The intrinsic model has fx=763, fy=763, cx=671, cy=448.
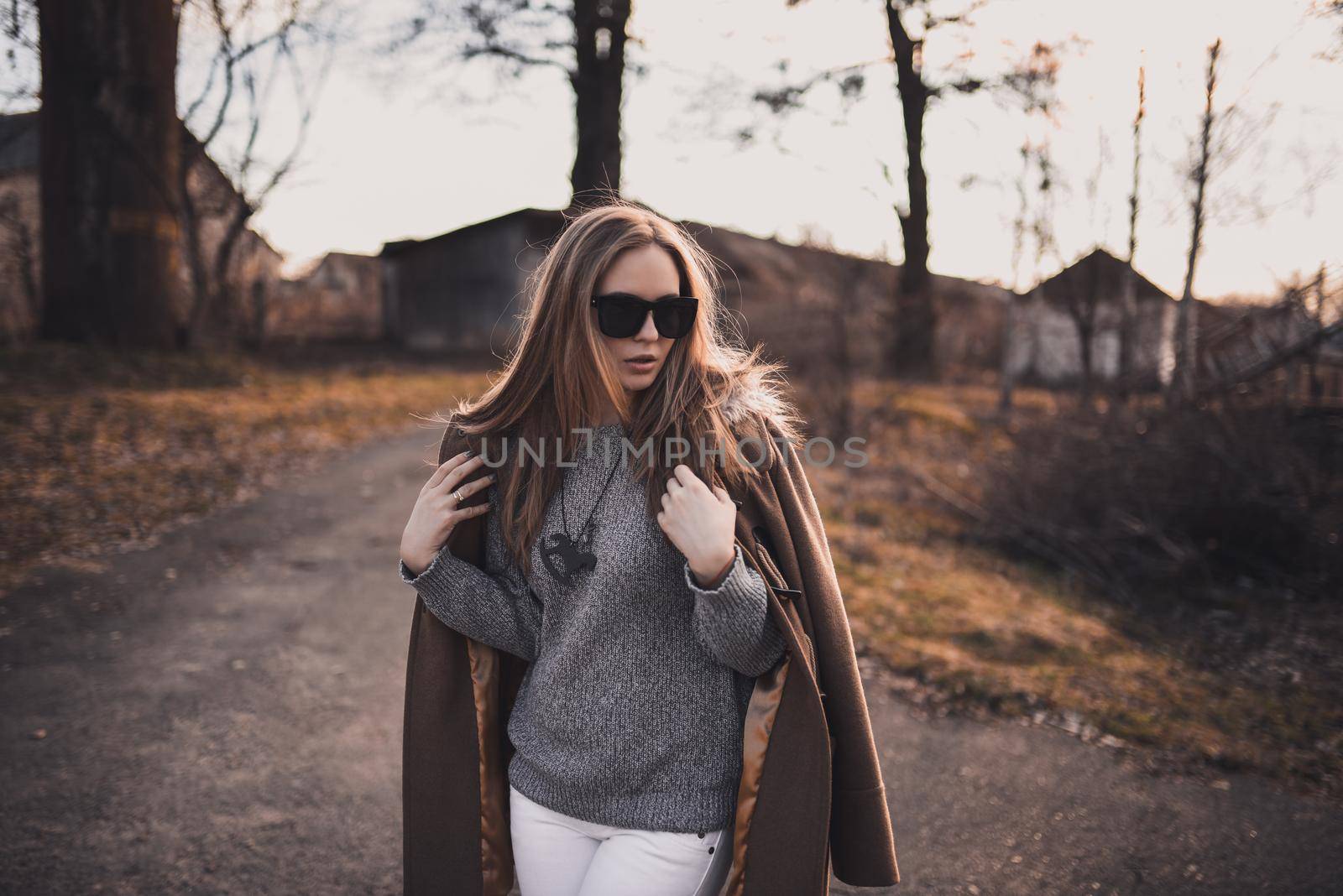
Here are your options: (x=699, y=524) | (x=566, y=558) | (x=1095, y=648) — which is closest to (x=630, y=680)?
(x=566, y=558)

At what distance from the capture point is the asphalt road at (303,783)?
2.95 metres

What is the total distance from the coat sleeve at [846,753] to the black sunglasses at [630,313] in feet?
1.95

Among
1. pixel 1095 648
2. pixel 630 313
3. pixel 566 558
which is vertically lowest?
pixel 1095 648

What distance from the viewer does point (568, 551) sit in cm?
176

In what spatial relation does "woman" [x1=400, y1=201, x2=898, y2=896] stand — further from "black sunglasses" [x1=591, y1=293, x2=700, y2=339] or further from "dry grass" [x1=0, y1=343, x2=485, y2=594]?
"dry grass" [x1=0, y1=343, x2=485, y2=594]

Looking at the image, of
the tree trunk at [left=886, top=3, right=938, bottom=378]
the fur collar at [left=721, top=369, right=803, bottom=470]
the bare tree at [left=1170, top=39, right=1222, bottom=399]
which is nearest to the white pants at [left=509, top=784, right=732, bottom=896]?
the fur collar at [left=721, top=369, right=803, bottom=470]

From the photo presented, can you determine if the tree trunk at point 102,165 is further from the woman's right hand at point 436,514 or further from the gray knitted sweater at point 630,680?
the gray knitted sweater at point 630,680

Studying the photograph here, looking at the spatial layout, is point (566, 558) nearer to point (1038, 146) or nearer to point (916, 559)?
point (916, 559)

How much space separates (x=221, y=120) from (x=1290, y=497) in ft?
Answer: 59.9

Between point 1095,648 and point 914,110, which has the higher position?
point 914,110

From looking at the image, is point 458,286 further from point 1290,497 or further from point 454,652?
point 454,652

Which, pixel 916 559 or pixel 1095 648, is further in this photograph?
pixel 916 559

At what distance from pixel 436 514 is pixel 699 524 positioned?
0.66m

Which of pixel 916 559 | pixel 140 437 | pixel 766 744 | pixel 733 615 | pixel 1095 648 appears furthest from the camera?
pixel 140 437
